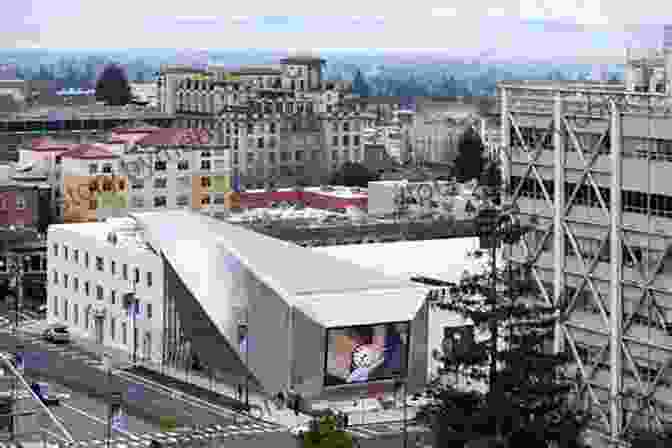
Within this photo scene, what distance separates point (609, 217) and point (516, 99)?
3824 millimetres

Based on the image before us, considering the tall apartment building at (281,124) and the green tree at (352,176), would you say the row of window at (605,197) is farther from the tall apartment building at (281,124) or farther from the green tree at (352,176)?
the green tree at (352,176)

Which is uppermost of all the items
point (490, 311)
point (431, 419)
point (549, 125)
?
point (549, 125)

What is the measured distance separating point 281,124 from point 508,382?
72.9m

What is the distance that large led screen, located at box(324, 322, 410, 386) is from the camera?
139 ft

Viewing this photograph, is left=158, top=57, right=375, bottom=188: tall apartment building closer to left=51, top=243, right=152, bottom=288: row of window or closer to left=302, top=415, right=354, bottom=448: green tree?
left=51, top=243, right=152, bottom=288: row of window

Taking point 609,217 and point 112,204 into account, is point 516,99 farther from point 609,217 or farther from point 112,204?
point 112,204

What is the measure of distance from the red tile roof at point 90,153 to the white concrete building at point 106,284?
1772 centimetres

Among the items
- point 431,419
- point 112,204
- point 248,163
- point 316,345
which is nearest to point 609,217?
point 431,419

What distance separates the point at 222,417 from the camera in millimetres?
40969

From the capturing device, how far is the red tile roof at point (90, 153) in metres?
72.1

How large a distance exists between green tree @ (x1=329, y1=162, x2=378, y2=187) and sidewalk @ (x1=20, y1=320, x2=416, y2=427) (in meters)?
47.3

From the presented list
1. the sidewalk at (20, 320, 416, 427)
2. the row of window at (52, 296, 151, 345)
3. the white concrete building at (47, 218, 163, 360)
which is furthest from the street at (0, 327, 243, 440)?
the white concrete building at (47, 218, 163, 360)

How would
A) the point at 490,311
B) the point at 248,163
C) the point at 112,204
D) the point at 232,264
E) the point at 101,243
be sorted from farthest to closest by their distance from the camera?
the point at 248,163 < the point at 112,204 < the point at 101,243 < the point at 232,264 < the point at 490,311

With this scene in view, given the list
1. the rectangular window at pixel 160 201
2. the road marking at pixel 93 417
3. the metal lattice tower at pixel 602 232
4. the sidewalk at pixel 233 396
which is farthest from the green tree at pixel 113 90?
the metal lattice tower at pixel 602 232
